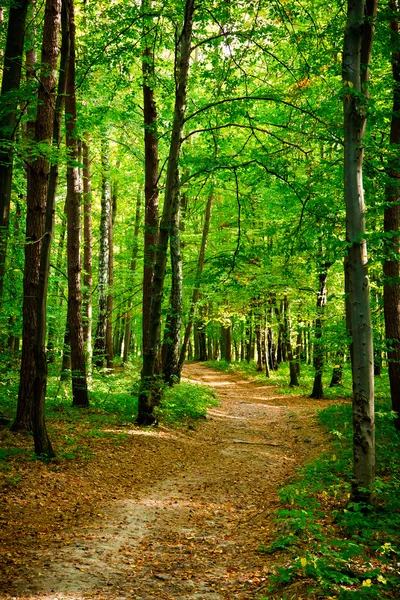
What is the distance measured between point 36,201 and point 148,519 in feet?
18.7

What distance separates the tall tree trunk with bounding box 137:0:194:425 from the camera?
9.04 meters

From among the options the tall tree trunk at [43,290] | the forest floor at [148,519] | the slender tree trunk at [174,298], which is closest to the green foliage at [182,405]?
the slender tree trunk at [174,298]

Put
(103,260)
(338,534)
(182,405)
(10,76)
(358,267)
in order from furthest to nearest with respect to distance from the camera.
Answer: (103,260) → (182,405) → (10,76) → (358,267) → (338,534)

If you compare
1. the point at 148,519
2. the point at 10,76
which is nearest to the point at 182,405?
the point at 148,519

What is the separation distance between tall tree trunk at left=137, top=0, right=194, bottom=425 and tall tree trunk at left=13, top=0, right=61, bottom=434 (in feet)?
8.34

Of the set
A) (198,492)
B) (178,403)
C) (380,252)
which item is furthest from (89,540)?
(178,403)

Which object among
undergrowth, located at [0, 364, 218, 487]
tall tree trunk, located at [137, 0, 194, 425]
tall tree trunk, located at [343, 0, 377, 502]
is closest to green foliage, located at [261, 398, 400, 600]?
tall tree trunk, located at [343, 0, 377, 502]

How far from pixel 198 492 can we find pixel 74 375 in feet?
16.0

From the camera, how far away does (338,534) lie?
5.12 metres

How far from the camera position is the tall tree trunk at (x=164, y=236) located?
9.04 metres

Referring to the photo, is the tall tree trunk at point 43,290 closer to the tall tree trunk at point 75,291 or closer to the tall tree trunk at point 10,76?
the tall tree trunk at point 10,76

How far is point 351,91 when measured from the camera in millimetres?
5375

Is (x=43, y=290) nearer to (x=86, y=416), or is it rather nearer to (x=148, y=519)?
(x=148, y=519)

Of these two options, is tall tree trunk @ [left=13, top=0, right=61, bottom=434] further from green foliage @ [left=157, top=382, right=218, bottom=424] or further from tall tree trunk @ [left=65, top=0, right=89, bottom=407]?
green foliage @ [left=157, top=382, right=218, bottom=424]
